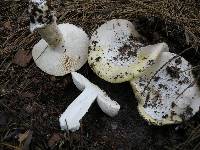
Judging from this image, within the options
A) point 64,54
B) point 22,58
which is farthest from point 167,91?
point 22,58

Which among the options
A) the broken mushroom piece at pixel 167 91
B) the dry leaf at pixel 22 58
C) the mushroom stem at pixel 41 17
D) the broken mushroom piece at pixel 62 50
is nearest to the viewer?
the mushroom stem at pixel 41 17

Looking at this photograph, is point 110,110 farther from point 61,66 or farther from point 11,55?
point 11,55

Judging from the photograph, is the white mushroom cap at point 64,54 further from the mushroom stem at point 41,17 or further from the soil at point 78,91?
the mushroom stem at point 41,17

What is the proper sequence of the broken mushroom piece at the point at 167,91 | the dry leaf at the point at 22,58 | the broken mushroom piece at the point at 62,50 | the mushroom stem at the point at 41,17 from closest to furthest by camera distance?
the mushroom stem at the point at 41,17 → the broken mushroom piece at the point at 167,91 → the broken mushroom piece at the point at 62,50 → the dry leaf at the point at 22,58

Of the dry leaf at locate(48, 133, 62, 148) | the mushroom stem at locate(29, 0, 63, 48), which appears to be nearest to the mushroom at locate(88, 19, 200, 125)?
the mushroom stem at locate(29, 0, 63, 48)

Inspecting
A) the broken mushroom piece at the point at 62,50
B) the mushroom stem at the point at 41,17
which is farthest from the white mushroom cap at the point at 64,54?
the mushroom stem at the point at 41,17

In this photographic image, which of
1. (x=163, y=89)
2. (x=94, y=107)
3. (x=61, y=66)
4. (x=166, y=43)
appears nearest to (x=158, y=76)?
(x=163, y=89)

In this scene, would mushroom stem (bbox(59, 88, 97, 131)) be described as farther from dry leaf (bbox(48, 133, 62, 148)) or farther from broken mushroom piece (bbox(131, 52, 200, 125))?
broken mushroom piece (bbox(131, 52, 200, 125))
